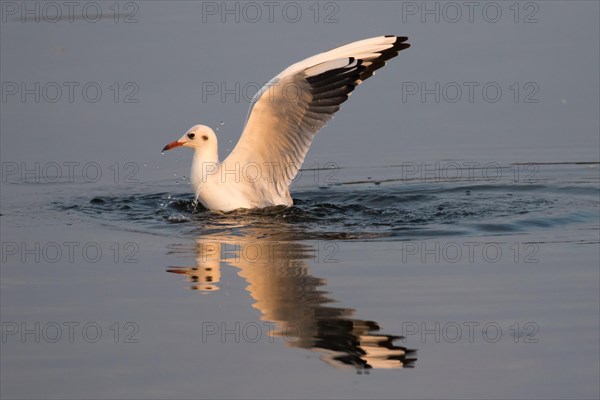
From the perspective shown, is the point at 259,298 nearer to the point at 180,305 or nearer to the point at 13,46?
the point at 180,305

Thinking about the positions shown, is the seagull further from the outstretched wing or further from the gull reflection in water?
the gull reflection in water

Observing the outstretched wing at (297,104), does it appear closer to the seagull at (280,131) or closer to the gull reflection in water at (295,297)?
the seagull at (280,131)

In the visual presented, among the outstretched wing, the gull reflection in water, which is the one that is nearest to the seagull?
the outstretched wing

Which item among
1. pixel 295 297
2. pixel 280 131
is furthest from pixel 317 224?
pixel 295 297

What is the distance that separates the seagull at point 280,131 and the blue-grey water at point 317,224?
313mm

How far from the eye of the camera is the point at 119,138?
12414 mm

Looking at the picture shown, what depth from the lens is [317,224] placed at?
10.2 m

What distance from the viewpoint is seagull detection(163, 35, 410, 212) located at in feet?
34.6

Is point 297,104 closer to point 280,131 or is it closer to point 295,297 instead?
point 280,131

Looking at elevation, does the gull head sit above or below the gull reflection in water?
above

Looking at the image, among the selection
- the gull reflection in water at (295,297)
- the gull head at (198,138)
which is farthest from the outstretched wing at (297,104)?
the gull reflection in water at (295,297)

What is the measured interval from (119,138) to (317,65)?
2694mm

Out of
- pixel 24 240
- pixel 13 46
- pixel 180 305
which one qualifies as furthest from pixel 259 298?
pixel 13 46

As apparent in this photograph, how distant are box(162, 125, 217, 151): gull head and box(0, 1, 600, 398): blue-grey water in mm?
532
